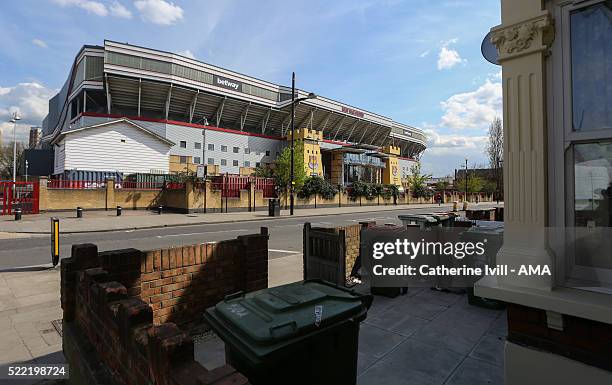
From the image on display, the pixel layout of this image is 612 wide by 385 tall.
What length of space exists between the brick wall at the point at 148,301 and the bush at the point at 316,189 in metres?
28.7

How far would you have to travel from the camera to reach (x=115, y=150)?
35.4m

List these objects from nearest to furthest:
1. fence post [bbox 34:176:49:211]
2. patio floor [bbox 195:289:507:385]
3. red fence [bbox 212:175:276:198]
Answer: patio floor [bbox 195:289:507:385], fence post [bbox 34:176:49:211], red fence [bbox 212:175:276:198]

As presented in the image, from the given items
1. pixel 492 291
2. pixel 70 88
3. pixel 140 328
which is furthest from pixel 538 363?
pixel 70 88

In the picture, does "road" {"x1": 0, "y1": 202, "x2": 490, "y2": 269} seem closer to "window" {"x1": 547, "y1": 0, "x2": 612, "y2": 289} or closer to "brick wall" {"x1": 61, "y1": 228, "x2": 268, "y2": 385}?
"brick wall" {"x1": 61, "y1": 228, "x2": 268, "y2": 385}

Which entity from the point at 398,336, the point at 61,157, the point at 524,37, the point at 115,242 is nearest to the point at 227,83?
the point at 61,157

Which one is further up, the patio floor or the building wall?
the building wall

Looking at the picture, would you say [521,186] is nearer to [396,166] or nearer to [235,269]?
[235,269]

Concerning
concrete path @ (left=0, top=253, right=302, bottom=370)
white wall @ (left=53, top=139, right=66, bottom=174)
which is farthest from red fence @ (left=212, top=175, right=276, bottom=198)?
concrete path @ (left=0, top=253, right=302, bottom=370)

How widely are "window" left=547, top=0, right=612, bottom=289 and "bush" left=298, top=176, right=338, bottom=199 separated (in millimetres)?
30649

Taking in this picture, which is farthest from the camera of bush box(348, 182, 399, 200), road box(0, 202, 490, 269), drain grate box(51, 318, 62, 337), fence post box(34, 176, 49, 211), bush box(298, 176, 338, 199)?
bush box(348, 182, 399, 200)

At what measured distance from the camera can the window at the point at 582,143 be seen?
2.44 metres

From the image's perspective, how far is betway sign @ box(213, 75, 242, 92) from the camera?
1928 inches

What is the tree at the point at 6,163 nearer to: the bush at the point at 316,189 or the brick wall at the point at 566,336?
the bush at the point at 316,189

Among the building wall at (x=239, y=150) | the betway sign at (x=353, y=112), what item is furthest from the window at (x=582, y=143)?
the betway sign at (x=353, y=112)
